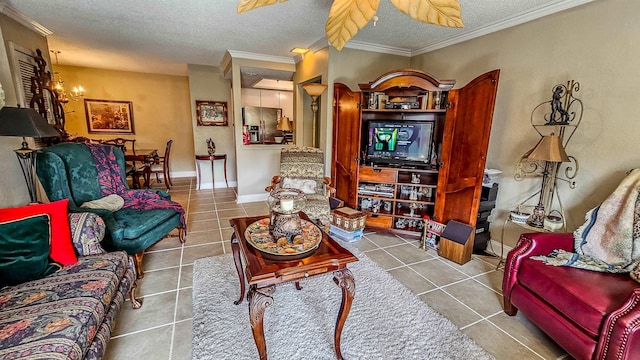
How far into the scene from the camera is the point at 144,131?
21.3ft

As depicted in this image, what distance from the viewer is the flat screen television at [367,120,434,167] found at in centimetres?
328

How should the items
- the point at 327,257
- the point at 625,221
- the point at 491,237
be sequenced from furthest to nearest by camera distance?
the point at 491,237, the point at 625,221, the point at 327,257

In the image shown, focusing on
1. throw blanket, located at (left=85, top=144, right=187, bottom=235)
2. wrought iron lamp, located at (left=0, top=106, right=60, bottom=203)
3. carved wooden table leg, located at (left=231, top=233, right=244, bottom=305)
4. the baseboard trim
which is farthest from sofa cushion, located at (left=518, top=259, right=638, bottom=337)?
the baseboard trim

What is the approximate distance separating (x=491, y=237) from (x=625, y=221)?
1491 millimetres

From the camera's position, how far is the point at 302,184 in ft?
11.9

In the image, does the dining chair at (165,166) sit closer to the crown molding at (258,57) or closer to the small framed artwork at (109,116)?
the small framed artwork at (109,116)

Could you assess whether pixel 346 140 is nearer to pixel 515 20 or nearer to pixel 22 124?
pixel 515 20

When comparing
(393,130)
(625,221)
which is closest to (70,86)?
(393,130)

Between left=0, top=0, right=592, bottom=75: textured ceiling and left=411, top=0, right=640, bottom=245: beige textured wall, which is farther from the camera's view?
left=0, top=0, right=592, bottom=75: textured ceiling

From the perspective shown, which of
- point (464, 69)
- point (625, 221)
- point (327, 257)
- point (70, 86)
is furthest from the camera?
point (70, 86)

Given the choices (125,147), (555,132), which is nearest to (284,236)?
(555,132)

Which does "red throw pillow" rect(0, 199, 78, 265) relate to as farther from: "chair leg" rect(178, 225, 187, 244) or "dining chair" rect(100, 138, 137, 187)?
"dining chair" rect(100, 138, 137, 187)

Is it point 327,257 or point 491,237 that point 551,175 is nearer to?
point 491,237

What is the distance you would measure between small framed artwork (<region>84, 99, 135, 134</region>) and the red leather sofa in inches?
297
